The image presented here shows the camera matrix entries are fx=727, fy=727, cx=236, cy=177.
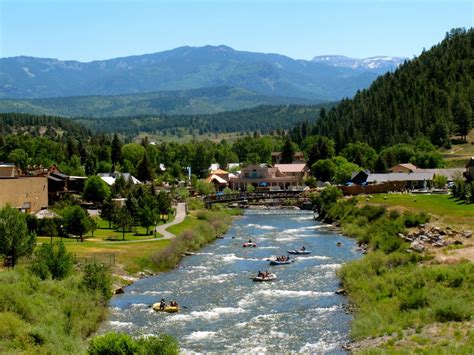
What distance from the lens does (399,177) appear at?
15750 cm

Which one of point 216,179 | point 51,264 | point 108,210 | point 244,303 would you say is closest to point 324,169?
point 216,179

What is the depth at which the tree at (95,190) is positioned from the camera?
126250 mm

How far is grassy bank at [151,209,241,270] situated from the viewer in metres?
76.5

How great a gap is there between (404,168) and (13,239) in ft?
396

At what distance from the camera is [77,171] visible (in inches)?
6526

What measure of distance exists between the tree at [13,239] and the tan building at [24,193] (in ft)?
115

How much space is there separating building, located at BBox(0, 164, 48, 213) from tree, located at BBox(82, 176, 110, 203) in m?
12.7

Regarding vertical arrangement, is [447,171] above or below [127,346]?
above

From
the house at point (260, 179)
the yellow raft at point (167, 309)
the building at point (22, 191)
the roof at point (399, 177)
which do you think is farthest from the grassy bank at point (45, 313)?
the house at point (260, 179)

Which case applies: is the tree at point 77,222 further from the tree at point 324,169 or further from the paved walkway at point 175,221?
Answer: the tree at point 324,169

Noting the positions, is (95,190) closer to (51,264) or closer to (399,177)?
(399,177)

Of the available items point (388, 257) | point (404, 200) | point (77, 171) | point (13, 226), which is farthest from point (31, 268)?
point (77, 171)

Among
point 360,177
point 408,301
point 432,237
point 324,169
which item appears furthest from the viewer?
point 324,169

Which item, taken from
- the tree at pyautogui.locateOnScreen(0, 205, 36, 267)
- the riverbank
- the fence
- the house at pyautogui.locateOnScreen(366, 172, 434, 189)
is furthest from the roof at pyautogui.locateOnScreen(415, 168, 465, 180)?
the tree at pyautogui.locateOnScreen(0, 205, 36, 267)
